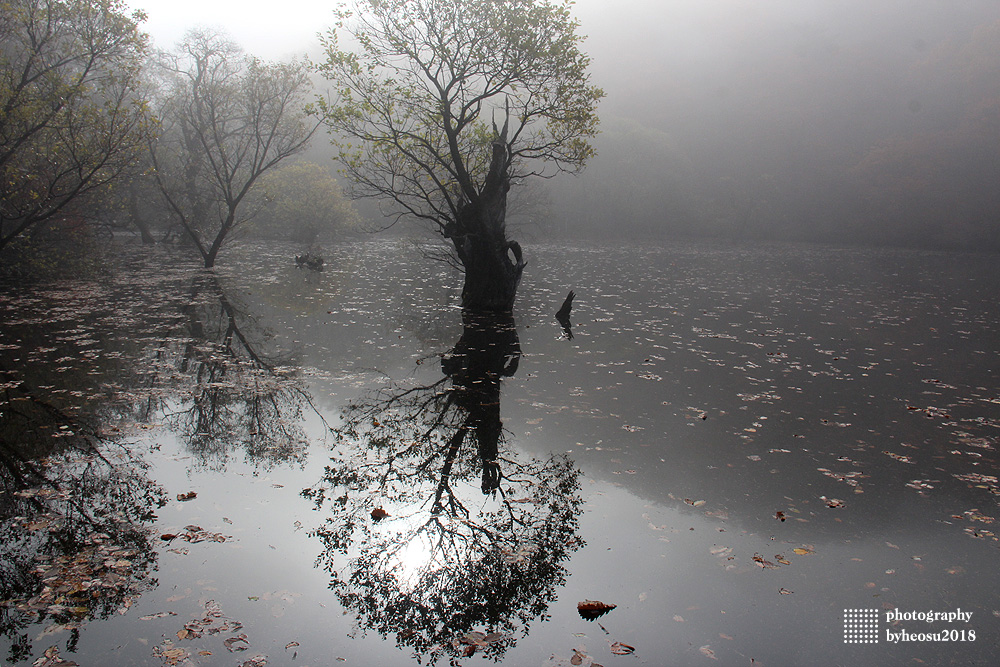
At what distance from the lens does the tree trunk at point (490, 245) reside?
18500mm

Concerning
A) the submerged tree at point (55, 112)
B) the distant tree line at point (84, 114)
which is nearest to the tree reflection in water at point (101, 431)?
the submerged tree at point (55, 112)

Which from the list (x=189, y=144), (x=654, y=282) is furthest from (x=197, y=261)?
(x=654, y=282)

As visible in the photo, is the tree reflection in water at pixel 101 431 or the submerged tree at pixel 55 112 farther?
the submerged tree at pixel 55 112

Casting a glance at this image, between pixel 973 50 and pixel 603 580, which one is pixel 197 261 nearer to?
pixel 603 580

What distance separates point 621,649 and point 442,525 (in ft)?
7.94

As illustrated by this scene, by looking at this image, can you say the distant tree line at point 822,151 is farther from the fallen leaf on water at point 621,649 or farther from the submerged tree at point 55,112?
the fallen leaf on water at point 621,649

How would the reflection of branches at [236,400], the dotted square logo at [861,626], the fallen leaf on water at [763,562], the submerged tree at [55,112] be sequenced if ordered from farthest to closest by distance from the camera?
the submerged tree at [55,112] < the reflection of branches at [236,400] < the fallen leaf on water at [763,562] < the dotted square logo at [861,626]

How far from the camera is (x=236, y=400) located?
1015cm

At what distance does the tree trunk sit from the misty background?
24184mm

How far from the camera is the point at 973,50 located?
73.0 metres

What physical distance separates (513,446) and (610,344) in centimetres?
747

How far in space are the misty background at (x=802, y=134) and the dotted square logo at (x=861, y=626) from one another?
3928 cm

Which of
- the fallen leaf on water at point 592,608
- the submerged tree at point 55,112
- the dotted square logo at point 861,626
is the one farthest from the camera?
the submerged tree at point 55,112

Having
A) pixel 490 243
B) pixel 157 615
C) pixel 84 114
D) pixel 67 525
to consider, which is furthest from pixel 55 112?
pixel 157 615
